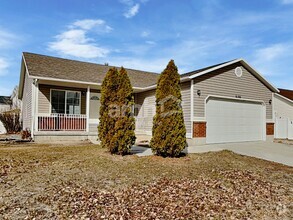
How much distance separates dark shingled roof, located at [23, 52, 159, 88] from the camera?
12359 millimetres

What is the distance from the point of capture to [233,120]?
1227 cm

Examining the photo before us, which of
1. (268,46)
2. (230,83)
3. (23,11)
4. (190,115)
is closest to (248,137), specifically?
(230,83)

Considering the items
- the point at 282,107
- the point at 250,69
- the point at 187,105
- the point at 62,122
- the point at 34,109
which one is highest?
the point at 250,69

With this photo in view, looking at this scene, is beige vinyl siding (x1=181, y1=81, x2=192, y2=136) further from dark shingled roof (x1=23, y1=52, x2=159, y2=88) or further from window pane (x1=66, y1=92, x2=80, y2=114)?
window pane (x1=66, y1=92, x2=80, y2=114)

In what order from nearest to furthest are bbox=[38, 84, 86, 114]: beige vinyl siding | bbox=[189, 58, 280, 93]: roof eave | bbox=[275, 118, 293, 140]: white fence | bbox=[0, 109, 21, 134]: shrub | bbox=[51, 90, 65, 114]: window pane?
bbox=[189, 58, 280, 93]: roof eave, bbox=[38, 84, 86, 114]: beige vinyl siding, bbox=[51, 90, 65, 114]: window pane, bbox=[275, 118, 293, 140]: white fence, bbox=[0, 109, 21, 134]: shrub

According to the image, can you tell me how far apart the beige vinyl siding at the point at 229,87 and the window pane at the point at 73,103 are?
7289 mm

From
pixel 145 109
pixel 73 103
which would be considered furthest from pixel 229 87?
pixel 73 103

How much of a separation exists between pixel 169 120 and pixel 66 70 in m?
8.70

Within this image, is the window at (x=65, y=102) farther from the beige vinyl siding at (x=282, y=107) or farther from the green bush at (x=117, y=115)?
the beige vinyl siding at (x=282, y=107)

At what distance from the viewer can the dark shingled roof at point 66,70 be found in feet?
40.5

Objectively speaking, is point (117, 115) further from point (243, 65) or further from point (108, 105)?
point (243, 65)

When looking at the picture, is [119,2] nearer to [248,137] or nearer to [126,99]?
[126,99]

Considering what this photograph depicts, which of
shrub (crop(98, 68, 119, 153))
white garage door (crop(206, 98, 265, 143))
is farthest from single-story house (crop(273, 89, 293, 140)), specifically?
shrub (crop(98, 68, 119, 153))

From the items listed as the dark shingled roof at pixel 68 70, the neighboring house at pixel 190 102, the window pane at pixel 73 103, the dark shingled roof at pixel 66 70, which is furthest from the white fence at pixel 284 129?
the window pane at pixel 73 103
